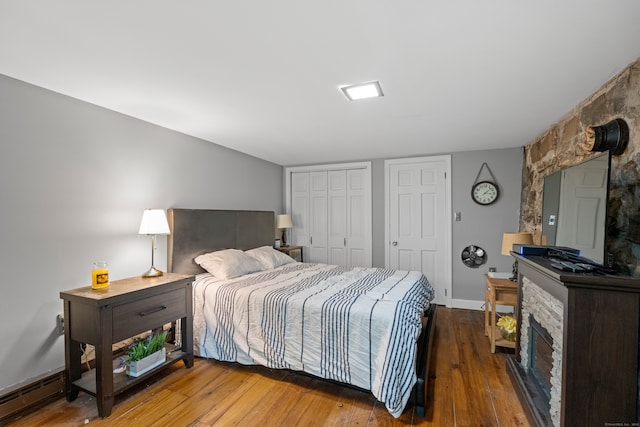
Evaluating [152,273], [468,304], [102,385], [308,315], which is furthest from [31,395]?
[468,304]

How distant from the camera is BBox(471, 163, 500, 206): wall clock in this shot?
3.91 meters

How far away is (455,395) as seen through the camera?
216cm

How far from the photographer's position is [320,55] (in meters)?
1.63

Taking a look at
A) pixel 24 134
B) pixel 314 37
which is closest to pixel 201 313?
pixel 24 134

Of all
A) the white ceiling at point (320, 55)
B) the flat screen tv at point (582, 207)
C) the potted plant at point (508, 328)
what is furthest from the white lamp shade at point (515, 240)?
the white ceiling at point (320, 55)

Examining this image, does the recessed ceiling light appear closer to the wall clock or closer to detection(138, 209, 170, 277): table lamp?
detection(138, 209, 170, 277): table lamp

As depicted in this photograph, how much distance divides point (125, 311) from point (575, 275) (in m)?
2.73

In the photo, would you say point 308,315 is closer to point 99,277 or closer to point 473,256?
point 99,277

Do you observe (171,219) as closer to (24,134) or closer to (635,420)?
(24,134)

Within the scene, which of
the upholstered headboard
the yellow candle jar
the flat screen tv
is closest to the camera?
the flat screen tv

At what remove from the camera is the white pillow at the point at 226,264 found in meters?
3.02

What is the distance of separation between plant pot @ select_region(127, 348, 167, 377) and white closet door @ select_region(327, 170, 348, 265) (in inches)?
117

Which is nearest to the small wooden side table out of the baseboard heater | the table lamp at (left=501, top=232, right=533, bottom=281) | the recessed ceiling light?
the table lamp at (left=501, top=232, right=533, bottom=281)

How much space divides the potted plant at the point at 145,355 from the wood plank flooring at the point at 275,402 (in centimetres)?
15
